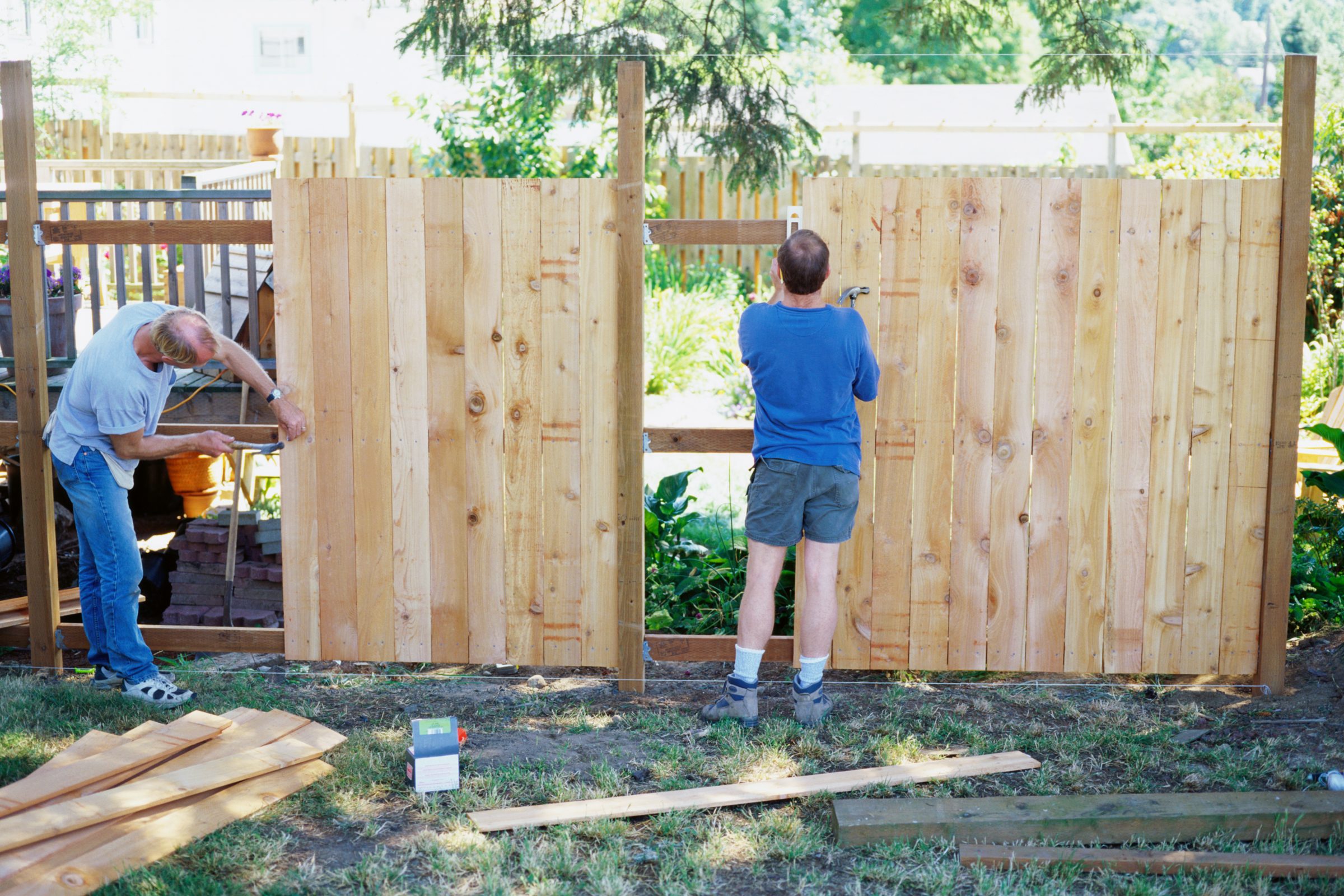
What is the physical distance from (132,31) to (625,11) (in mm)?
12620

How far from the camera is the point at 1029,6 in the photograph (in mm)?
6945

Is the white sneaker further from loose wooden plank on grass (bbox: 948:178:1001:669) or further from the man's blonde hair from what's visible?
loose wooden plank on grass (bbox: 948:178:1001:669)

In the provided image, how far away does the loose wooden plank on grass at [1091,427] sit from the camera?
434cm

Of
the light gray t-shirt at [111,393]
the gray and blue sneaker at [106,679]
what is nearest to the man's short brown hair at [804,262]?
the light gray t-shirt at [111,393]

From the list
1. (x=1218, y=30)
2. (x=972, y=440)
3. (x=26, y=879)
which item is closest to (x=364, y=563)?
(x=26, y=879)

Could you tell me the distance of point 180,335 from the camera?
4156 millimetres

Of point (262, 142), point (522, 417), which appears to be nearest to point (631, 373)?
point (522, 417)

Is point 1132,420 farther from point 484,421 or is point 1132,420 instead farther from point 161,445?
point 161,445

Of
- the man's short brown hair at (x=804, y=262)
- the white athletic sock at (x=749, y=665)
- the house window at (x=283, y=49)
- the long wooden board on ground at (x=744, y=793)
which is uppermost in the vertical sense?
the house window at (x=283, y=49)

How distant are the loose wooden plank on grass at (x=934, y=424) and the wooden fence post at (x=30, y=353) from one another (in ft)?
10.8

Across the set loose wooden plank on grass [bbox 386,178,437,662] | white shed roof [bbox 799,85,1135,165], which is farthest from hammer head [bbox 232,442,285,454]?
white shed roof [bbox 799,85,1135,165]

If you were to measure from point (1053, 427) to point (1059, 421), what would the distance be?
0.03 meters

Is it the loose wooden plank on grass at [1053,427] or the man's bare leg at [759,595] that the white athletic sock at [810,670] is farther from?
the loose wooden plank on grass at [1053,427]

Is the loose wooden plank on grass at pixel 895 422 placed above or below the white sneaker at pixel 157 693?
above
